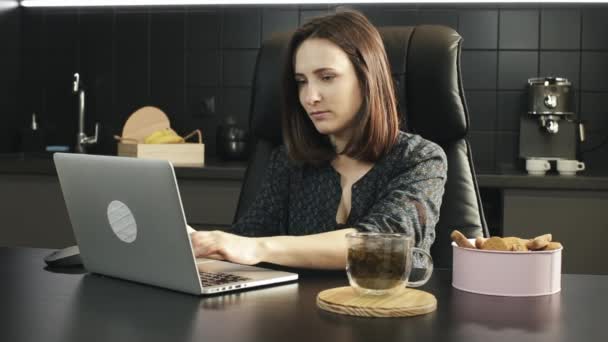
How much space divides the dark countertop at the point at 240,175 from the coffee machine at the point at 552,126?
118mm

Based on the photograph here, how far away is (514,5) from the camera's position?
3277 millimetres

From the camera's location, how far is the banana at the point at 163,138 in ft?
10.4

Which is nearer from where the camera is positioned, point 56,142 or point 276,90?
point 276,90

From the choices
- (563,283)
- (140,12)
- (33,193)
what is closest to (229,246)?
(563,283)

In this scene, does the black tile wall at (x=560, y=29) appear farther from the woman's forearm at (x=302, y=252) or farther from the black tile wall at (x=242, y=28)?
the woman's forearm at (x=302, y=252)

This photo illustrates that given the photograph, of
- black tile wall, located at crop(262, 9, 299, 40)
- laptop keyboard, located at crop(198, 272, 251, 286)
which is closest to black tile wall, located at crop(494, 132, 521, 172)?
black tile wall, located at crop(262, 9, 299, 40)

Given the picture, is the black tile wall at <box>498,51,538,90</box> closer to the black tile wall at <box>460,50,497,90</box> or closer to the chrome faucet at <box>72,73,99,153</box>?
the black tile wall at <box>460,50,497,90</box>

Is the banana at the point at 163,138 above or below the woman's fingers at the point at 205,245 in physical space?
above

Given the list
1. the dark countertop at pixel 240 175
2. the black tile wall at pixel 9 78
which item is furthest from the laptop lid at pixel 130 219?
the black tile wall at pixel 9 78

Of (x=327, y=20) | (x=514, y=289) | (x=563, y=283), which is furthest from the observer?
(x=327, y=20)

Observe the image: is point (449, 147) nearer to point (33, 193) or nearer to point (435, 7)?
point (435, 7)

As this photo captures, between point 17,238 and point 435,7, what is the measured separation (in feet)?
5.68

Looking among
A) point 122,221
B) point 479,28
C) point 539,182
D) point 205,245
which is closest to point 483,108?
point 479,28

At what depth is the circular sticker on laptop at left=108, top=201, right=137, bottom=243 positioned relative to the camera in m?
1.23
